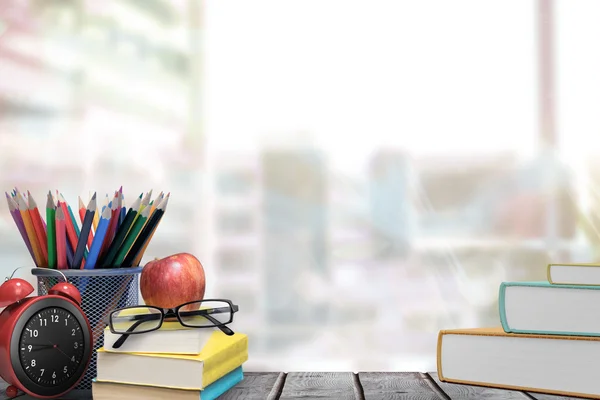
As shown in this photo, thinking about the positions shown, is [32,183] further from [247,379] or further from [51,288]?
[247,379]

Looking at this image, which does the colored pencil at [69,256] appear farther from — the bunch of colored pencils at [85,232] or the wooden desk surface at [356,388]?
the wooden desk surface at [356,388]

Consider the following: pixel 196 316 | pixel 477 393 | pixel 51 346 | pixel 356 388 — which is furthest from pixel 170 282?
pixel 477 393

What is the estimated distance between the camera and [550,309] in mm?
778

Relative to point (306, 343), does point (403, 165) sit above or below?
above

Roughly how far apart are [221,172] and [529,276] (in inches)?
19.7

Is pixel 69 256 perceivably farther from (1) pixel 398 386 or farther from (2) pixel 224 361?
(1) pixel 398 386

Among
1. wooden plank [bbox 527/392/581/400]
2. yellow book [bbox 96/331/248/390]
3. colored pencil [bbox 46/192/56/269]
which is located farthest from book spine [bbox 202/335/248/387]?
wooden plank [bbox 527/392/581/400]

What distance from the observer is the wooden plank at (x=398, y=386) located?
2.65 feet

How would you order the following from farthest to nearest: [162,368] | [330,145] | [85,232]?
[330,145]
[85,232]
[162,368]

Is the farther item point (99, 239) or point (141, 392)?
point (99, 239)

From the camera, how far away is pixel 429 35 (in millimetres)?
1033

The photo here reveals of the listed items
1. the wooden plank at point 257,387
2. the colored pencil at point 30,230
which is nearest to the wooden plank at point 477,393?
the wooden plank at point 257,387

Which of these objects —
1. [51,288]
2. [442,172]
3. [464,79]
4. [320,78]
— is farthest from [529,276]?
[51,288]

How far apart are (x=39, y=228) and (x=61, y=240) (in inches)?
1.6
